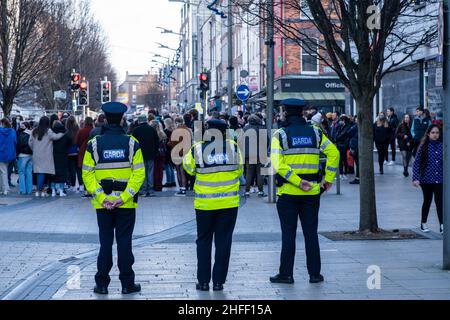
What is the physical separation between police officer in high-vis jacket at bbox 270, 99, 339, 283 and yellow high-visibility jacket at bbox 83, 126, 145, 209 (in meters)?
1.47

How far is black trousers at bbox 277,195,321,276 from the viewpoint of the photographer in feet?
31.5

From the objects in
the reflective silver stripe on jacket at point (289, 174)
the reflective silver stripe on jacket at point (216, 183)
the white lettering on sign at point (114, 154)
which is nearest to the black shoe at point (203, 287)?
the reflective silver stripe on jacket at point (216, 183)

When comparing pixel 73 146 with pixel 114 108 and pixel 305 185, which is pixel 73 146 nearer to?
pixel 114 108

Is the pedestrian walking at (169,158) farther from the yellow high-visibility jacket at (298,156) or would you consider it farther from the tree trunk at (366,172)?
the yellow high-visibility jacket at (298,156)

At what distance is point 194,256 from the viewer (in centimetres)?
1177

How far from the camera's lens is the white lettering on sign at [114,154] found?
9117 mm

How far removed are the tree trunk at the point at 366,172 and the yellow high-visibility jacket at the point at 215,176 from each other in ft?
14.9

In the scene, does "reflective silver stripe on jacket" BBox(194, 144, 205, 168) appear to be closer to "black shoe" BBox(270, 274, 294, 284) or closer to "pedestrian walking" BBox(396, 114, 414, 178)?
"black shoe" BBox(270, 274, 294, 284)

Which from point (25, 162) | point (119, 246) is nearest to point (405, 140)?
point (25, 162)

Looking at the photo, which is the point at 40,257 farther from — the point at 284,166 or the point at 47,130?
the point at 47,130

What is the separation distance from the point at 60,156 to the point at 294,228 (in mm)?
11552

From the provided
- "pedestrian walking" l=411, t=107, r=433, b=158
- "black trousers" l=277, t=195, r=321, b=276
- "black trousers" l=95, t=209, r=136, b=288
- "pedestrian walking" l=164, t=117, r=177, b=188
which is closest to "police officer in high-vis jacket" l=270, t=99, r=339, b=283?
"black trousers" l=277, t=195, r=321, b=276
